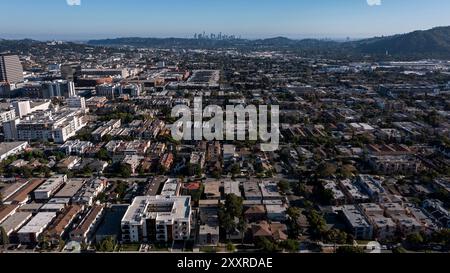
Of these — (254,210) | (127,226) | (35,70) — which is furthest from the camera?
(35,70)

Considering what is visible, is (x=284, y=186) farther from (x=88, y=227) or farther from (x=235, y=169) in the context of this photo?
(x=88, y=227)

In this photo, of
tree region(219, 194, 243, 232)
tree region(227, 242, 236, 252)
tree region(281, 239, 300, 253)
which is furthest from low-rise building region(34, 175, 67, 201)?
tree region(281, 239, 300, 253)

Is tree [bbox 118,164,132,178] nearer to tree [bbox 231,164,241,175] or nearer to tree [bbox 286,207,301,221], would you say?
tree [bbox 231,164,241,175]

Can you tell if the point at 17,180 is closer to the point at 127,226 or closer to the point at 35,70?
the point at 127,226

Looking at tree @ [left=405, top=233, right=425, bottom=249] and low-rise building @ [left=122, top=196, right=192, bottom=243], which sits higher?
low-rise building @ [left=122, top=196, right=192, bottom=243]

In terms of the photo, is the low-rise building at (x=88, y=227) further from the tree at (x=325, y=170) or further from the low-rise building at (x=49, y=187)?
the tree at (x=325, y=170)

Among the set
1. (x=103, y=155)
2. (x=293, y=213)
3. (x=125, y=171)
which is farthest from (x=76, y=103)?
(x=293, y=213)

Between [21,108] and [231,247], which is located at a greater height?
[21,108]
